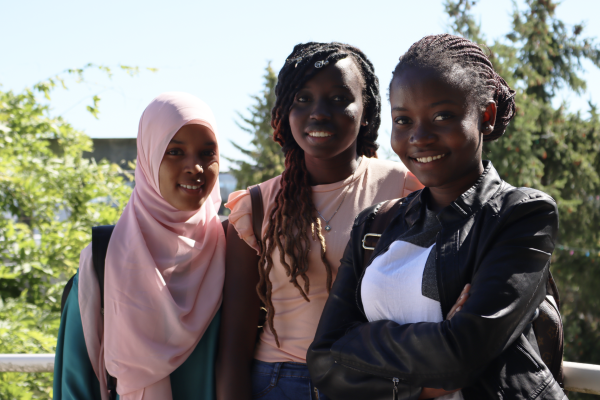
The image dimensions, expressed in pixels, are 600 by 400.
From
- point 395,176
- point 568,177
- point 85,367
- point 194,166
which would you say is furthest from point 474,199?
point 568,177

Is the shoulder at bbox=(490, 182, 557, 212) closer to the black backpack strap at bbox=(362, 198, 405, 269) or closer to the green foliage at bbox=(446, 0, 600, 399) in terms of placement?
the black backpack strap at bbox=(362, 198, 405, 269)

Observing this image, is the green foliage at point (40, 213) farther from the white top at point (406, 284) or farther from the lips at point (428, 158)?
the lips at point (428, 158)

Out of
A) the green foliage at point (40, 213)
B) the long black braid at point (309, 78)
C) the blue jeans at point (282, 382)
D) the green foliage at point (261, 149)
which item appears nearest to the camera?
the blue jeans at point (282, 382)

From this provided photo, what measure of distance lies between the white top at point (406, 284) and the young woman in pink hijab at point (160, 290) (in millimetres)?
958

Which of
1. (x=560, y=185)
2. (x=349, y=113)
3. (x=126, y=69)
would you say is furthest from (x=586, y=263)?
(x=349, y=113)

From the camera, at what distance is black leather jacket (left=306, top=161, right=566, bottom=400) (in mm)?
1337

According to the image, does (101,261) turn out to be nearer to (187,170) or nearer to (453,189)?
(187,170)

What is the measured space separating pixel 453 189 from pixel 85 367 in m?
1.66

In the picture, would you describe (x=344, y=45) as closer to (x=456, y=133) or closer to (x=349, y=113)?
(x=349, y=113)

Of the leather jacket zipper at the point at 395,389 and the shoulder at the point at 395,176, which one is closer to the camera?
the leather jacket zipper at the point at 395,389

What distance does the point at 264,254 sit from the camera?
216cm

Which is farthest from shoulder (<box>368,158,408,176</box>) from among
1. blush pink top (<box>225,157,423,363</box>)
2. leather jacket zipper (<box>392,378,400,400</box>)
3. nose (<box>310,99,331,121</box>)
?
leather jacket zipper (<box>392,378,400,400</box>)

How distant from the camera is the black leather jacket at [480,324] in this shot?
1.34 meters

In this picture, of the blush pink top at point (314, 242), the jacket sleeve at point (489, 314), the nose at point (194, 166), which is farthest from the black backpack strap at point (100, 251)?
the jacket sleeve at point (489, 314)
